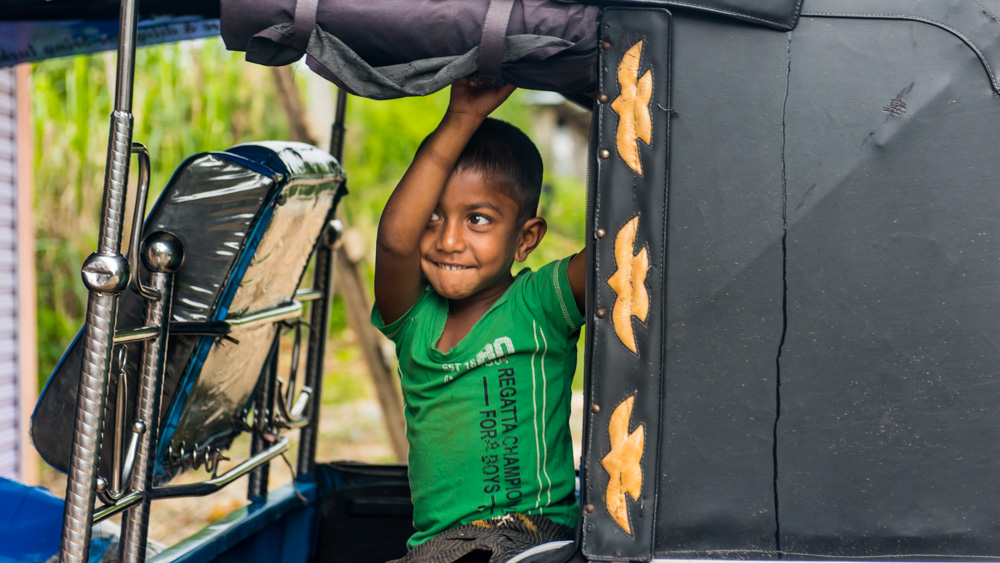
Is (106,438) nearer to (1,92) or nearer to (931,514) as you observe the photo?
(931,514)

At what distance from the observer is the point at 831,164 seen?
1356 mm

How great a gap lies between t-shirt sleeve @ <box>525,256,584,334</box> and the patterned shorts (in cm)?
41

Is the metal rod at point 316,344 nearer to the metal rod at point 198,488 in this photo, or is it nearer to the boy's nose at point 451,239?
the metal rod at point 198,488

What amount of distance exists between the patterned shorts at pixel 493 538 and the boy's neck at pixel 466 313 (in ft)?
1.27

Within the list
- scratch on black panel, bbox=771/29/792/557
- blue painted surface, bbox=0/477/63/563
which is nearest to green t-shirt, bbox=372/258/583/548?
scratch on black panel, bbox=771/29/792/557

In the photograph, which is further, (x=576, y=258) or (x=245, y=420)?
(x=245, y=420)

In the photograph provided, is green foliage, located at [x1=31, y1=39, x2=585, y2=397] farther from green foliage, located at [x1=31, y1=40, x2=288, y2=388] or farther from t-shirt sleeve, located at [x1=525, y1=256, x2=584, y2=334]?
t-shirt sleeve, located at [x1=525, y1=256, x2=584, y2=334]

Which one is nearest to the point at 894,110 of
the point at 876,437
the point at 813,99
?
the point at 813,99

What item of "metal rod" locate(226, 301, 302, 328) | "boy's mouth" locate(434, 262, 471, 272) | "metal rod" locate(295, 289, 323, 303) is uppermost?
"boy's mouth" locate(434, 262, 471, 272)

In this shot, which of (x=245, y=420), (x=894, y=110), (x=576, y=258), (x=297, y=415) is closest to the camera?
(x=894, y=110)

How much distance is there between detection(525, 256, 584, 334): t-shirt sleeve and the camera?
177cm

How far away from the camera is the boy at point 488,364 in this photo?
1.77 meters

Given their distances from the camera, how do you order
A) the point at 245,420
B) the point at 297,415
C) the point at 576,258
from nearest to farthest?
the point at 576,258, the point at 245,420, the point at 297,415

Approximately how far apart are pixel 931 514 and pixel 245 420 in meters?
1.75
